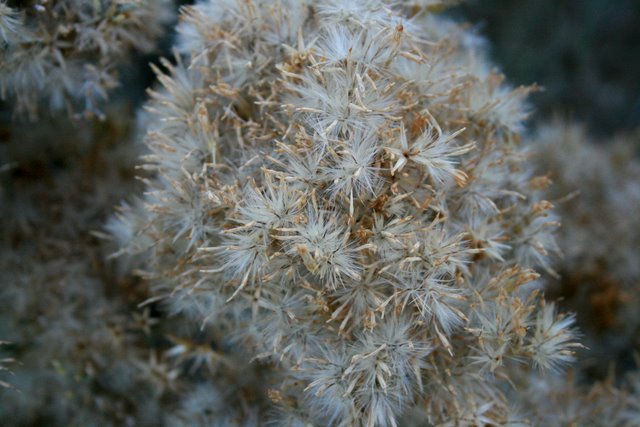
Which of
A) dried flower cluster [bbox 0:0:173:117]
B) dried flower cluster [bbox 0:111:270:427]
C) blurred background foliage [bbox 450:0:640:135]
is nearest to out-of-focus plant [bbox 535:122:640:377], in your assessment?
blurred background foliage [bbox 450:0:640:135]

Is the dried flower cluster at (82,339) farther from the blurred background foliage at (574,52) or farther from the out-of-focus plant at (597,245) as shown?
the blurred background foliage at (574,52)

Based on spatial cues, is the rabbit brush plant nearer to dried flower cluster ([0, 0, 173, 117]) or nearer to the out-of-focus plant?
dried flower cluster ([0, 0, 173, 117])

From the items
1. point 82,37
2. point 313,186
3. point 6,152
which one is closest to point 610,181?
point 313,186

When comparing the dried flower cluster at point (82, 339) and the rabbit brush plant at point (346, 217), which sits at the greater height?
the rabbit brush plant at point (346, 217)

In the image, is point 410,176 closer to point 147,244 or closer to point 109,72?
point 147,244

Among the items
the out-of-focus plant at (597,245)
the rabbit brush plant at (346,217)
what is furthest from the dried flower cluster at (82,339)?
the out-of-focus plant at (597,245)

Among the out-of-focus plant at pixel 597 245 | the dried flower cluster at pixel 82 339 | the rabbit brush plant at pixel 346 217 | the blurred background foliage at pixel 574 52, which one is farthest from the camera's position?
the blurred background foliage at pixel 574 52
